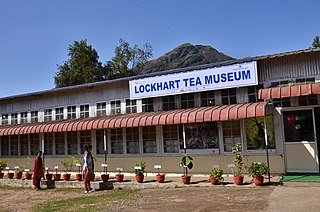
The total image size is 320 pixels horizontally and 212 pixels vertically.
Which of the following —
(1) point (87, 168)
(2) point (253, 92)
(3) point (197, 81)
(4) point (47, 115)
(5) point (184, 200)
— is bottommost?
(5) point (184, 200)

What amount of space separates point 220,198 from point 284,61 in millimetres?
5794

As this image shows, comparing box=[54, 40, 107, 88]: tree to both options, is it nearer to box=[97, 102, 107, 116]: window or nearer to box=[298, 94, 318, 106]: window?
box=[97, 102, 107, 116]: window

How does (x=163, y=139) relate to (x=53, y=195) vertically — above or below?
above

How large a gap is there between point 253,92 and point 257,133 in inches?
60.3

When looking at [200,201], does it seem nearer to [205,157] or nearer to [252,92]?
[205,157]

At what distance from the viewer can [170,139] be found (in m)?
14.0

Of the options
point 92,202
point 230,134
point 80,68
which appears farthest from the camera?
point 80,68

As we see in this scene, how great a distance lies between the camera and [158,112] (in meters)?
14.2

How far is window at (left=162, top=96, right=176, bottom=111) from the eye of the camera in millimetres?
14156

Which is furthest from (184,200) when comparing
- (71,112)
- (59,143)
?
(59,143)

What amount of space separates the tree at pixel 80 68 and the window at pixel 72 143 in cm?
2870

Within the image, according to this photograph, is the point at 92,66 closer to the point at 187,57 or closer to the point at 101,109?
the point at 101,109

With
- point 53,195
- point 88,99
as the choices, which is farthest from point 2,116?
point 53,195

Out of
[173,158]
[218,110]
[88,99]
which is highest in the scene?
[88,99]
